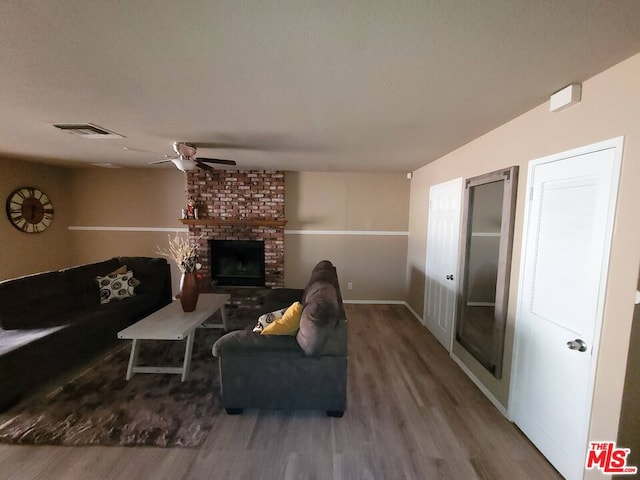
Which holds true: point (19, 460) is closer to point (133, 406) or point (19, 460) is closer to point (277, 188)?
point (133, 406)

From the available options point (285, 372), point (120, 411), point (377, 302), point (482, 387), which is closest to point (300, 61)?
point (285, 372)

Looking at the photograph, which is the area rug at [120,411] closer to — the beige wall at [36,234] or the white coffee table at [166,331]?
the white coffee table at [166,331]

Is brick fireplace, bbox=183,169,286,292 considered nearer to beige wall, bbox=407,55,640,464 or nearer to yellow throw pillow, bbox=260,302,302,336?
yellow throw pillow, bbox=260,302,302,336

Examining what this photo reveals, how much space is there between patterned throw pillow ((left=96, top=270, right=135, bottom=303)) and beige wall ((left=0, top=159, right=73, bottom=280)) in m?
2.05

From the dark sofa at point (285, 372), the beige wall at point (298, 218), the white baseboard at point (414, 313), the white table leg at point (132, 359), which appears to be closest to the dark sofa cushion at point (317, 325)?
the dark sofa at point (285, 372)

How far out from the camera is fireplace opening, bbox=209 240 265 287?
16.4ft

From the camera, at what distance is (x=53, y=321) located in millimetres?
2822

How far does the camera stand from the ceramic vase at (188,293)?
3.00 metres

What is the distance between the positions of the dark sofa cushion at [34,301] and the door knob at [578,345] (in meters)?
4.41

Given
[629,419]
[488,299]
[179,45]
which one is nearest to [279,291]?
[488,299]

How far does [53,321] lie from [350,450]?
325 cm

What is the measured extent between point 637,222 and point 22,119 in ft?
14.5

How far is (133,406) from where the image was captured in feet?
7.24

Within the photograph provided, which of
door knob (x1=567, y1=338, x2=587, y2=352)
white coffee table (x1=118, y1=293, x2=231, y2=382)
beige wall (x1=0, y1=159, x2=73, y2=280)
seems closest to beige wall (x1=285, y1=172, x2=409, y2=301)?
white coffee table (x1=118, y1=293, x2=231, y2=382)
